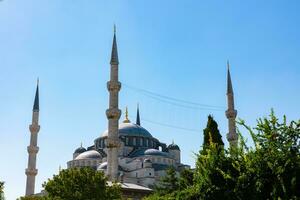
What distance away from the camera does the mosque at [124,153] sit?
33875 millimetres

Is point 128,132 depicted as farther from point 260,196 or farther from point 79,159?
point 260,196

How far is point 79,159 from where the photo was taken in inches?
2045

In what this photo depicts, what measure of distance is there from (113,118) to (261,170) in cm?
2380

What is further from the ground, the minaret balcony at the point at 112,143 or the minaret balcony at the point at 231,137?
the minaret balcony at the point at 231,137

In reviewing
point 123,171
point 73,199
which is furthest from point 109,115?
point 123,171

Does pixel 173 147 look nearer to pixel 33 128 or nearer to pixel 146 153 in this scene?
pixel 146 153

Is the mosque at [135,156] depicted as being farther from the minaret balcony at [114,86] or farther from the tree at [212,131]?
the tree at [212,131]

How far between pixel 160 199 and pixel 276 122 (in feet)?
16.2

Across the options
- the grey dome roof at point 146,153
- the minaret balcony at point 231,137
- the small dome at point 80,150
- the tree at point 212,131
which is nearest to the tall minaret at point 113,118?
the minaret balcony at point 231,137

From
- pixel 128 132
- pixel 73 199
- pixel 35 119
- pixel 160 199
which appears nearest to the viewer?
pixel 160 199

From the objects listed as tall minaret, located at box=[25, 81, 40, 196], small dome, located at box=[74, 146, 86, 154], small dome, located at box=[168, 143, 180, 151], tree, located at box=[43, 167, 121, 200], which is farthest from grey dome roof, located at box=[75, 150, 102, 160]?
tree, located at box=[43, 167, 121, 200]

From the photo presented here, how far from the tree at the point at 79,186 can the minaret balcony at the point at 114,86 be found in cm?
1280

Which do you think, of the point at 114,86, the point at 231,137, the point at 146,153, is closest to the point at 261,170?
the point at 114,86

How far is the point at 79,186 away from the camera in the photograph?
856 inches
